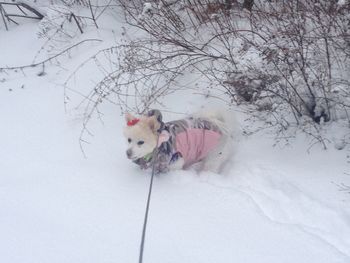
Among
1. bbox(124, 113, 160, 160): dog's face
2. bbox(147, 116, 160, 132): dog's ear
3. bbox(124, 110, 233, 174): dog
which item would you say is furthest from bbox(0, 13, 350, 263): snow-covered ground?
bbox(147, 116, 160, 132): dog's ear

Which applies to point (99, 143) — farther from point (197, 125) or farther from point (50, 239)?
point (50, 239)

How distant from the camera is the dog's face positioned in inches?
116

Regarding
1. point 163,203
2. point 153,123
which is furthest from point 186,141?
point 163,203

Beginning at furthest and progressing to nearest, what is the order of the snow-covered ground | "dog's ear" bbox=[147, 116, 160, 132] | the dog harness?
the dog harness
"dog's ear" bbox=[147, 116, 160, 132]
the snow-covered ground

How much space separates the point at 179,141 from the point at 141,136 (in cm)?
32

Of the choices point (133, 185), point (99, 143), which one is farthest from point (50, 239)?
point (99, 143)

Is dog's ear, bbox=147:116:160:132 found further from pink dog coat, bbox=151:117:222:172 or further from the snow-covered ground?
the snow-covered ground

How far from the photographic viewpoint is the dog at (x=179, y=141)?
9.74ft

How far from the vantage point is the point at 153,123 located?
2.94m

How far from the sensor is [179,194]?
2.96m

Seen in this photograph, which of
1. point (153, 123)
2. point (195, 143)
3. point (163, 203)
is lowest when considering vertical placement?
point (163, 203)

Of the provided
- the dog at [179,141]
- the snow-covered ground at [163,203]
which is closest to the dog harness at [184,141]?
the dog at [179,141]

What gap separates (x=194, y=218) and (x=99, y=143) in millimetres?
1325

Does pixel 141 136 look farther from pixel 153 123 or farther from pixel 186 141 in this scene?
pixel 186 141
